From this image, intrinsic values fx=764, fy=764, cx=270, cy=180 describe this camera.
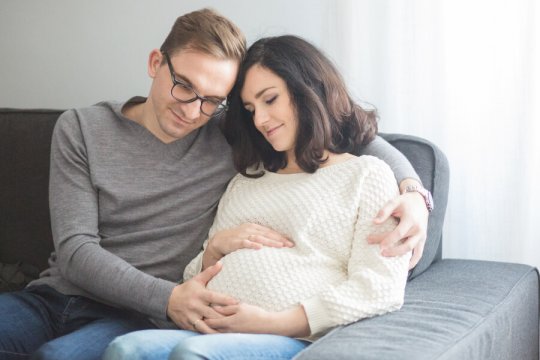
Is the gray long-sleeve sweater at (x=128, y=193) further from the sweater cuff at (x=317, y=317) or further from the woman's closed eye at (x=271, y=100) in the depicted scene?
the sweater cuff at (x=317, y=317)

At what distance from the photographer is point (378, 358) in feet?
3.96

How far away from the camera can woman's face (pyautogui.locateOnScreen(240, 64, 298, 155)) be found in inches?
66.6

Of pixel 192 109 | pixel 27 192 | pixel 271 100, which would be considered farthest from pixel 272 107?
pixel 27 192

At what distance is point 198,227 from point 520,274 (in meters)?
0.75

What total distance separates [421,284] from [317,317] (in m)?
0.34

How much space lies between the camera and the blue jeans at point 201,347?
130cm

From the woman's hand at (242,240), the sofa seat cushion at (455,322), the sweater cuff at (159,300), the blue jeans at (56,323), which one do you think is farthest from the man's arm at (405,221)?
the blue jeans at (56,323)

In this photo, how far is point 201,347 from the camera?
50.9 inches

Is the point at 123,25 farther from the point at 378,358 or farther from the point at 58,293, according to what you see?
the point at 378,358

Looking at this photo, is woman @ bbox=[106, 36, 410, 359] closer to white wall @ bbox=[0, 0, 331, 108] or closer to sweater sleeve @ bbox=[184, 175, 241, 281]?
sweater sleeve @ bbox=[184, 175, 241, 281]

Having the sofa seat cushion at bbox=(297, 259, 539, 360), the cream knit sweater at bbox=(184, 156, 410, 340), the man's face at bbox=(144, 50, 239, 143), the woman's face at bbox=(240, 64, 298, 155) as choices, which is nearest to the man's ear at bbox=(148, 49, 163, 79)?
the man's face at bbox=(144, 50, 239, 143)

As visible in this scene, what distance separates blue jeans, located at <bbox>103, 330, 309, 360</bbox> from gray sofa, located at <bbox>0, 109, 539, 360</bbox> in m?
0.09

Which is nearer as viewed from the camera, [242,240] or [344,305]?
[344,305]

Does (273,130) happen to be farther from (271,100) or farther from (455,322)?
(455,322)
